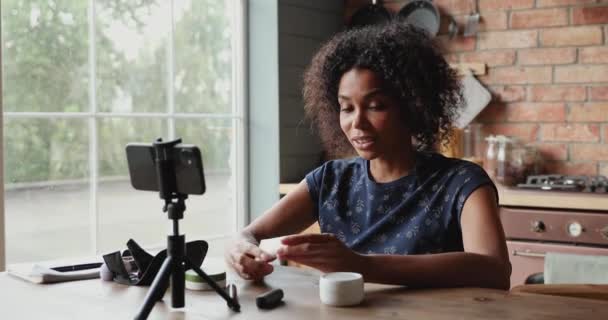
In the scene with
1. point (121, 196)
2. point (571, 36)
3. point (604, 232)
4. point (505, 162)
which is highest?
point (571, 36)

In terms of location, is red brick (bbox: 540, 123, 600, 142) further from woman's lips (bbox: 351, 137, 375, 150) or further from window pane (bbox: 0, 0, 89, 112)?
window pane (bbox: 0, 0, 89, 112)

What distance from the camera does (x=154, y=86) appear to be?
3.06 m

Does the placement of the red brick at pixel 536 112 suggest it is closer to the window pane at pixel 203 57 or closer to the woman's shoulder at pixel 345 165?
the window pane at pixel 203 57

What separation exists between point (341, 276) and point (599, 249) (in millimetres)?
1616

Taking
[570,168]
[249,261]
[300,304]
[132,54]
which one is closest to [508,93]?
[570,168]

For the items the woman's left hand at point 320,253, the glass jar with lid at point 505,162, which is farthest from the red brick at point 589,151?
the woman's left hand at point 320,253

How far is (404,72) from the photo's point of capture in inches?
75.7

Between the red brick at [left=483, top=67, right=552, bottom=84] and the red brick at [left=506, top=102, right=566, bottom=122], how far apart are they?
0.11m

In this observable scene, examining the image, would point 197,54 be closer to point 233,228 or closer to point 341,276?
point 233,228

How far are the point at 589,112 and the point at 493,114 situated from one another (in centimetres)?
44

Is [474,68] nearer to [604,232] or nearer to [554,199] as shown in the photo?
[554,199]

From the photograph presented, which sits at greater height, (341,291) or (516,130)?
(516,130)

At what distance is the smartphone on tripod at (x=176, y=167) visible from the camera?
1265mm

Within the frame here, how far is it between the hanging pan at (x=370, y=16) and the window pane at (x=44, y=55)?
4.89 feet
